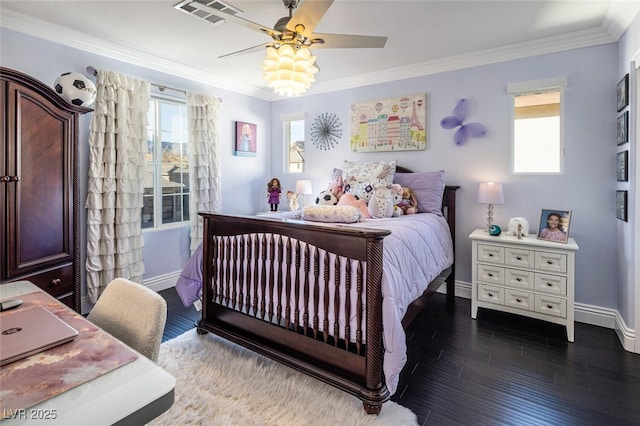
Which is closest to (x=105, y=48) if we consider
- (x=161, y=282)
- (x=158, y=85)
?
(x=158, y=85)

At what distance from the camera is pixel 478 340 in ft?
8.79

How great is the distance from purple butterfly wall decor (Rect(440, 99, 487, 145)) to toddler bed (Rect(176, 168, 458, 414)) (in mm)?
1372

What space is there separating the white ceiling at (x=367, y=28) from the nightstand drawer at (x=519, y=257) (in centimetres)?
189

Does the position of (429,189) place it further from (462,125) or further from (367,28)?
(367,28)

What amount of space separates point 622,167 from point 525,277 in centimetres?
113

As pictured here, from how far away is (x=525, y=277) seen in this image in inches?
113

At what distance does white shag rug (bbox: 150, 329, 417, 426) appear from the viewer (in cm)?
174

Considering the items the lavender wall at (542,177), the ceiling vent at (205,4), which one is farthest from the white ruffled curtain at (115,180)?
the lavender wall at (542,177)

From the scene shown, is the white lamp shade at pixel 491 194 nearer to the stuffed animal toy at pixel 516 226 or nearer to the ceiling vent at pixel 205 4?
the stuffed animal toy at pixel 516 226

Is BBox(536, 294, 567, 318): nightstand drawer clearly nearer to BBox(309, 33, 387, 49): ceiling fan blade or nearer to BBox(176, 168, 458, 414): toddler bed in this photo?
BBox(176, 168, 458, 414): toddler bed

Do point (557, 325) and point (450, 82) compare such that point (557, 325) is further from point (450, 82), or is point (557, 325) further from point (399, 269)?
point (450, 82)

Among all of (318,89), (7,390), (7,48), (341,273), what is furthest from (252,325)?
(318,89)

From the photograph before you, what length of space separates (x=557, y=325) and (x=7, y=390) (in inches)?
143

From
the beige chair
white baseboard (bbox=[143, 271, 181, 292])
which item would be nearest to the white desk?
the beige chair
